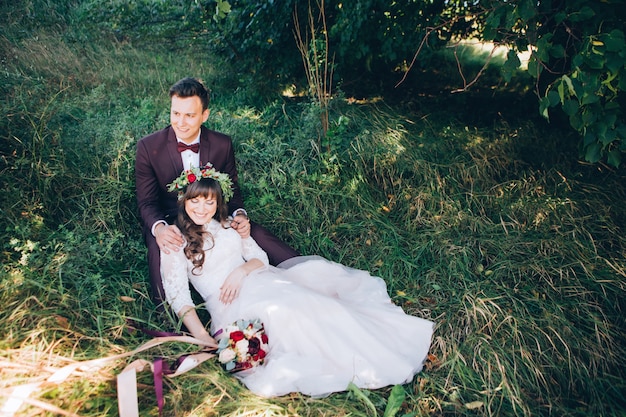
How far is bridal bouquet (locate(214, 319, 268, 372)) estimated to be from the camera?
269cm

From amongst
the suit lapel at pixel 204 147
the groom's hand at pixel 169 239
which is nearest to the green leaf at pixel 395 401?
the groom's hand at pixel 169 239

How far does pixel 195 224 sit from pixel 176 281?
0.42 metres

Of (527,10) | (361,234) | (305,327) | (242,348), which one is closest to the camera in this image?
(242,348)

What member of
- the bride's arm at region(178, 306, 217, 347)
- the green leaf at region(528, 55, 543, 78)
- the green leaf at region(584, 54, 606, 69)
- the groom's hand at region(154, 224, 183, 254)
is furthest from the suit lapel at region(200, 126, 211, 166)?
the green leaf at region(584, 54, 606, 69)

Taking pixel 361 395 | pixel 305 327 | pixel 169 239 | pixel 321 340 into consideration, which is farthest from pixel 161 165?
pixel 361 395

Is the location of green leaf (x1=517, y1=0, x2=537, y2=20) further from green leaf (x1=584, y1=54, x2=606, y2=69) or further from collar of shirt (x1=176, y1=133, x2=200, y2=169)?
collar of shirt (x1=176, y1=133, x2=200, y2=169)

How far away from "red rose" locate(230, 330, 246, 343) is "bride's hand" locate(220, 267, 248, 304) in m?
0.35

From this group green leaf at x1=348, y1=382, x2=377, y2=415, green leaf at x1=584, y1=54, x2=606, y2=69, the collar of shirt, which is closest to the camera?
green leaf at x1=348, y1=382, x2=377, y2=415

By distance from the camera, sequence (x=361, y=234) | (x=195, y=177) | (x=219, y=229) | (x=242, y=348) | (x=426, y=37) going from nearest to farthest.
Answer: (x=242, y=348)
(x=195, y=177)
(x=219, y=229)
(x=426, y=37)
(x=361, y=234)

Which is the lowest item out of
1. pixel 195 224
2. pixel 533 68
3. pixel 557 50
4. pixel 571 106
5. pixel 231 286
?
pixel 231 286

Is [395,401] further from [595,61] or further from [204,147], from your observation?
[595,61]

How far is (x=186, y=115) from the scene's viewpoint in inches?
127

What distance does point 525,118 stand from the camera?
17.6 feet

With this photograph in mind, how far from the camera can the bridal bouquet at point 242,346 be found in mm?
2689
